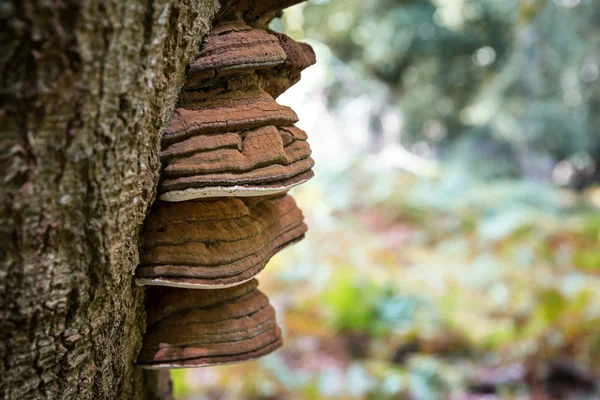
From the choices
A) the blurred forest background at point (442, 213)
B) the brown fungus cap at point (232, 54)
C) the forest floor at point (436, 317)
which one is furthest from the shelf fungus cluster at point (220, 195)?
the forest floor at point (436, 317)

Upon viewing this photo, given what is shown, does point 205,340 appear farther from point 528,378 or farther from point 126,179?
point 528,378

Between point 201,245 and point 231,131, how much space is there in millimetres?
158

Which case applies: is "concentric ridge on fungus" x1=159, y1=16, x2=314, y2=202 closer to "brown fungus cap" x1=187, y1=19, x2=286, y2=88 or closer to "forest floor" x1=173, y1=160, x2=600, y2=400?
"brown fungus cap" x1=187, y1=19, x2=286, y2=88

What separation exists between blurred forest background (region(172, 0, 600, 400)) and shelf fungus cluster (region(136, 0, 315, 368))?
97 cm

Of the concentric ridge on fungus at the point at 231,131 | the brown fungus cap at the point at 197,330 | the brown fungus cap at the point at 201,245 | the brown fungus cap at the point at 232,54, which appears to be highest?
the brown fungus cap at the point at 232,54

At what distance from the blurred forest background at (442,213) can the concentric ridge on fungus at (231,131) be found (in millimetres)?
968

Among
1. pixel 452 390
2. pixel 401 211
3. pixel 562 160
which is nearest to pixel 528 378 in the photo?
pixel 452 390

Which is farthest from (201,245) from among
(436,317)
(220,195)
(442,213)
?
(442,213)

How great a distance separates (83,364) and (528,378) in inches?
115

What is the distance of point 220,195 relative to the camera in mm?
636

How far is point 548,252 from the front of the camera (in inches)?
161

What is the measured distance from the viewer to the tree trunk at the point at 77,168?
0.46 m

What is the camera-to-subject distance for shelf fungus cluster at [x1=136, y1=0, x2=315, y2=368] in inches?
24.7

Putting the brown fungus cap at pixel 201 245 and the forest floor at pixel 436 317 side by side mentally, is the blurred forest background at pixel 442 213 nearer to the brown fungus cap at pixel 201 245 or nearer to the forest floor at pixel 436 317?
the forest floor at pixel 436 317
